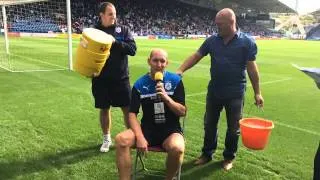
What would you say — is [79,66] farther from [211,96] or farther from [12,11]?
[12,11]

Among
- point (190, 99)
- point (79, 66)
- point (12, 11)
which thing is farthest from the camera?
point (12, 11)

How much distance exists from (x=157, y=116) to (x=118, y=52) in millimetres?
1230

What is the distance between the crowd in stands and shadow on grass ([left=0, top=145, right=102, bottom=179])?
104ft

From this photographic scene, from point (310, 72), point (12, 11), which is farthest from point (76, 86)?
point (12, 11)

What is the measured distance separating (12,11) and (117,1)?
1348 inches

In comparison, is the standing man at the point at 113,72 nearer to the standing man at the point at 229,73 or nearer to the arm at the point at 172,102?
the standing man at the point at 229,73

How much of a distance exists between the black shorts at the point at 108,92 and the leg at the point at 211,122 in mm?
1166

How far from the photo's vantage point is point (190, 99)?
31.2ft

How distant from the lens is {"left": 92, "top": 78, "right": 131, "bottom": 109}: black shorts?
218 inches

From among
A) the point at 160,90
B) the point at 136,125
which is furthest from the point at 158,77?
the point at 136,125

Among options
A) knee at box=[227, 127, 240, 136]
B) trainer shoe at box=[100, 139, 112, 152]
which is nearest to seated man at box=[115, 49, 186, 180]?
knee at box=[227, 127, 240, 136]

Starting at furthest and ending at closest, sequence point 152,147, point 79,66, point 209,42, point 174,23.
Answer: point 174,23 < point 209,42 < point 79,66 < point 152,147

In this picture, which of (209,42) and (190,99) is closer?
(209,42)

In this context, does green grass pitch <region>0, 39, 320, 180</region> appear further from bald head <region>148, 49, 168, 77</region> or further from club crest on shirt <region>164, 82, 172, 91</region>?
bald head <region>148, 49, 168, 77</region>
